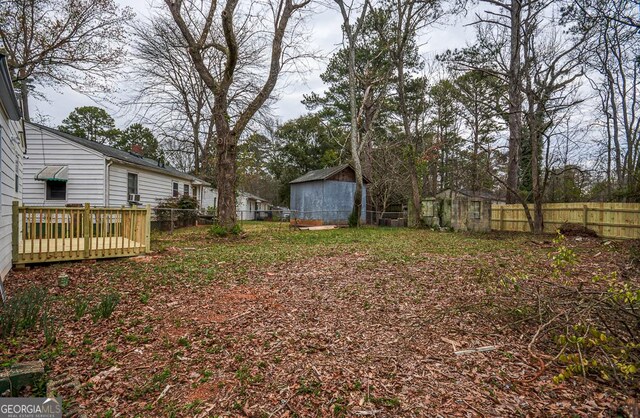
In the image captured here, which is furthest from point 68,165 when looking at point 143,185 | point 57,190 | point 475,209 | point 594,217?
point 594,217

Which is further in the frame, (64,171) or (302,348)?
(64,171)

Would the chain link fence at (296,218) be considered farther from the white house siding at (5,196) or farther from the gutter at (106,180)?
the white house siding at (5,196)

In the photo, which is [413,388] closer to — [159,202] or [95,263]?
[95,263]

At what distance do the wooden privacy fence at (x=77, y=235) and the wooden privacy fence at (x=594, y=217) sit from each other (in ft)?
45.2

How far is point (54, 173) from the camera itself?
11852mm

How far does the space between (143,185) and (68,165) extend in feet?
10.00

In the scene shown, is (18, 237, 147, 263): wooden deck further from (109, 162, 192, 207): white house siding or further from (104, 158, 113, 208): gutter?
(109, 162, 192, 207): white house siding

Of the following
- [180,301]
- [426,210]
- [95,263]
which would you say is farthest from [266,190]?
[180,301]

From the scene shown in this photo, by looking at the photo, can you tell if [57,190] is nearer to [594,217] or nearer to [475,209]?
[475,209]

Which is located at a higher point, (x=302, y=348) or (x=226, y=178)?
(x=226, y=178)

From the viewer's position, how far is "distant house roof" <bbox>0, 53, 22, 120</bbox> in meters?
3.57

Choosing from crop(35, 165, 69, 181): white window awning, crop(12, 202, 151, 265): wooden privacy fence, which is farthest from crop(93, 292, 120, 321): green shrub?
crop(35, 165, 69, 181): white window awning

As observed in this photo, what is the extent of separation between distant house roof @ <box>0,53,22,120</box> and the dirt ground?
264 cm

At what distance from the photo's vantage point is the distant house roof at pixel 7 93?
357cm
